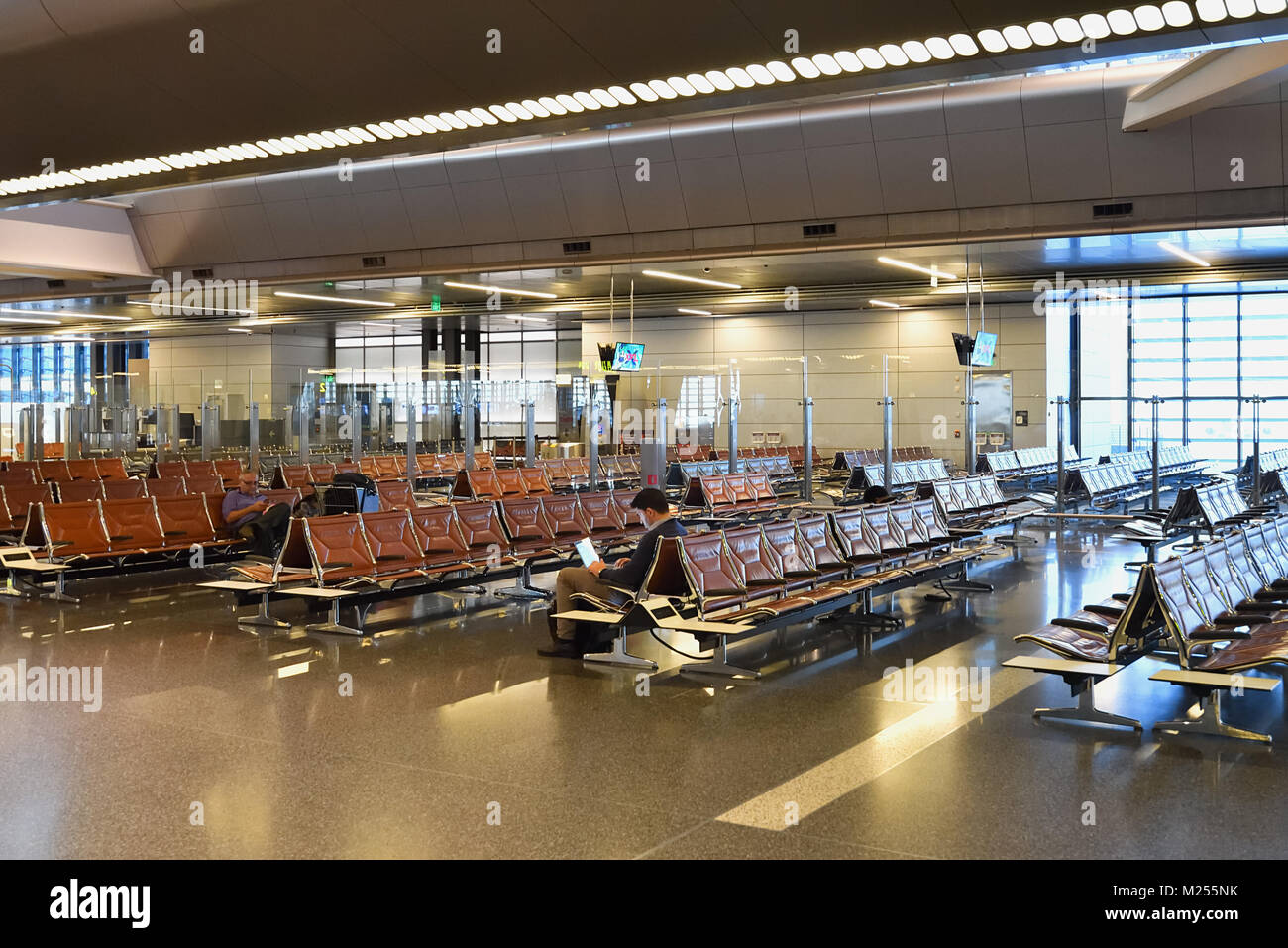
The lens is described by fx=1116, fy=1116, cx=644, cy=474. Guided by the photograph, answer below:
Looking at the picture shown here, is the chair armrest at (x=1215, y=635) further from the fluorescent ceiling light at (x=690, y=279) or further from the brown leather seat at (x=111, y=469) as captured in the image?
the brown leather seat at (x=111, y=469)

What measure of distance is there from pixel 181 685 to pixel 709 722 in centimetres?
329

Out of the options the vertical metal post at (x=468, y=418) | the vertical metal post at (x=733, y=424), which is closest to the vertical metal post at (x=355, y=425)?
the vertical metal post at (x=468, y=418)

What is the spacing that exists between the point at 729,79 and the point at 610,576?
3.40 metres

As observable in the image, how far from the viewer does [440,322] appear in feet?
91.3

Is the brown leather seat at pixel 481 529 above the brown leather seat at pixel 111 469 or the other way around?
the other way around

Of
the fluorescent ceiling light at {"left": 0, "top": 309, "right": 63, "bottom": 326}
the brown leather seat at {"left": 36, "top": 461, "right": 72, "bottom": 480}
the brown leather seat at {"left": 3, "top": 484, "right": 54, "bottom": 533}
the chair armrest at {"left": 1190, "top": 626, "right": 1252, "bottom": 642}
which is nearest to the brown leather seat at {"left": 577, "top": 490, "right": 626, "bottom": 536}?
the brown leather seat at {"left": 3, "top": 484, "right": 54, "bottom": 533}

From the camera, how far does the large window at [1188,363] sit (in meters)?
22.7

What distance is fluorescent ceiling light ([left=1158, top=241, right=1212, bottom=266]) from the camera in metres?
17.2

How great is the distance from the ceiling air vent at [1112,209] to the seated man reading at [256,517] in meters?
11.3

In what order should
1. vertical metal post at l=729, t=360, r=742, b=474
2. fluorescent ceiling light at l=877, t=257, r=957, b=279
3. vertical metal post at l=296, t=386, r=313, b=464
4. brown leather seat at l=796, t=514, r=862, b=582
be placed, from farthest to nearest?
1. vertical metal post at l=296, t=386, r=313, b=464
2. vertical metal post at l=729, t=360, r=742, b=474
3. fluorescent ceiling light at l=877, t=257, r=957, b=279
4. brown leather seat at l=796, t=514, r=862, b=582

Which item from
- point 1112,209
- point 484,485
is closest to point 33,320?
point 484,485

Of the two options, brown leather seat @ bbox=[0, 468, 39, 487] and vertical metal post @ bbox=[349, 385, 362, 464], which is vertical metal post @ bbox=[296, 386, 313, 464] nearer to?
vertical metal post @ bbox=[349, 385, 362, 464]

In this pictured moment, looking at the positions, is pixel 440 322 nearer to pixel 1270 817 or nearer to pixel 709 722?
pixel 709 722

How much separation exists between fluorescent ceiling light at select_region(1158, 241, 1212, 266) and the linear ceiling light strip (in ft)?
43.8
